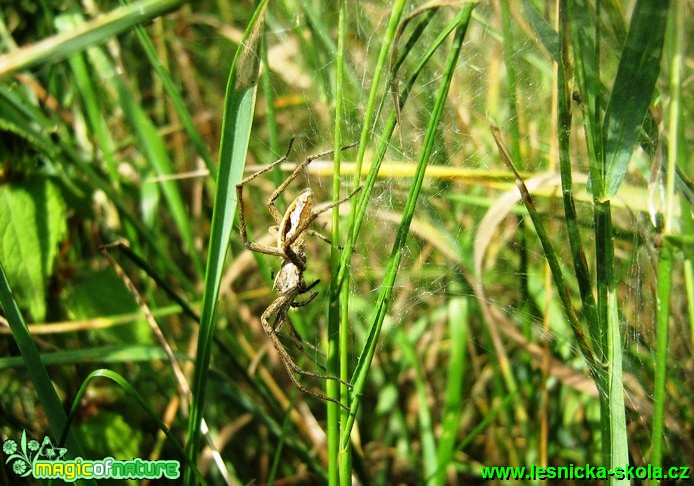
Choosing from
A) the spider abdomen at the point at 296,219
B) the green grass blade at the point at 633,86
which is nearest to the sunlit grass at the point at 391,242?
the green grass blade at the point at 633,86

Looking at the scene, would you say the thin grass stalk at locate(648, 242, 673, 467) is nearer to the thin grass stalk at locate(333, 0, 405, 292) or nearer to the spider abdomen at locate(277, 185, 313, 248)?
the thin grass stalk at locate(333, 0, 405, 292)

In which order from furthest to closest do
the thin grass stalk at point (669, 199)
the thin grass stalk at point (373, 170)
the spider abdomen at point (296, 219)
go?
the spider abdomen at point (296, 219), the thin grass stalk at point (373, 170), the thin grass stalk at point (669, 199)

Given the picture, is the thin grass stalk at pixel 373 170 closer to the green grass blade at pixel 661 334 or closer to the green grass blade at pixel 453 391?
the green grass blade at pixel 661 334

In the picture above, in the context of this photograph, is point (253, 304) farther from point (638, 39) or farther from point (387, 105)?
point (638, 39)

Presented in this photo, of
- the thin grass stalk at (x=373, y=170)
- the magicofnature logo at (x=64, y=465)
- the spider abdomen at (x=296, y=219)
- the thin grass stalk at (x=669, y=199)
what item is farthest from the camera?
the spider abdomen at (x=296, y=219)

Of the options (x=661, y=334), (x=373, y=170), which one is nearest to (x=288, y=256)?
(x=373, y=170)

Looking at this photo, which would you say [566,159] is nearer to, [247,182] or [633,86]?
[633,86]

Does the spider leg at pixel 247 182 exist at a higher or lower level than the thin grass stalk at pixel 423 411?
higher
